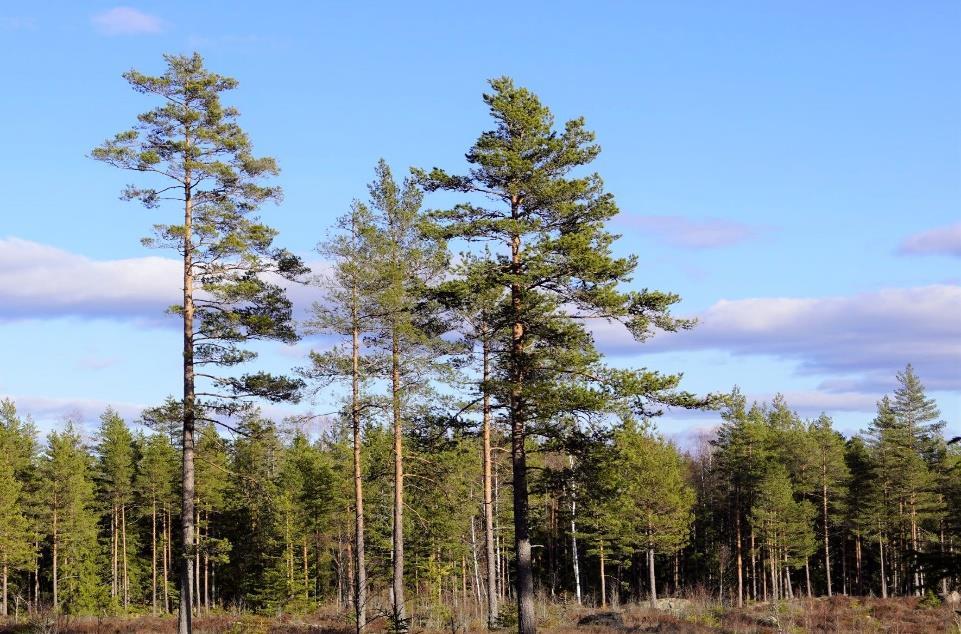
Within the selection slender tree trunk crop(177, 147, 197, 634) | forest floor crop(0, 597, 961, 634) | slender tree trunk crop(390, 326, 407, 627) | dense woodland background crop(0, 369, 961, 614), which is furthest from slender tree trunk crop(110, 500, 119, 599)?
slender tree trunk crop(177, 147, 197, 634)

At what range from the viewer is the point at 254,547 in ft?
199

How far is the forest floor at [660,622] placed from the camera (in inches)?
1104

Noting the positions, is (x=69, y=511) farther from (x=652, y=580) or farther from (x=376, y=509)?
(x=652, y=580)

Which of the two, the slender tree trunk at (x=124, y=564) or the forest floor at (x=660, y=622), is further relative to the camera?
the slender tree trunk at (x=124, y=564)

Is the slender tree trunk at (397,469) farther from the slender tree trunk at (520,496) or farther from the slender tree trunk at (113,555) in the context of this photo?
the slender tree trunk at (113,555)

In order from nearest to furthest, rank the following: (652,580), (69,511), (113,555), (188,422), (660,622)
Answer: (188,422) → (660,622) → (652,580) → (69,511) → (113,555)

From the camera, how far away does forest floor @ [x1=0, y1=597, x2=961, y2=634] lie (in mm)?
28031

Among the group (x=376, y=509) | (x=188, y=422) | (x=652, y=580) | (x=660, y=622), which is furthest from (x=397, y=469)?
(x=652, y=580)

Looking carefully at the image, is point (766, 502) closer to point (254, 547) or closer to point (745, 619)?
point (745, 619)

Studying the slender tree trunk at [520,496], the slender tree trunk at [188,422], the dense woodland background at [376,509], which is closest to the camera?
the slender tree trunk at [520,496]

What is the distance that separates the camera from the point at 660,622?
3262 centimetres

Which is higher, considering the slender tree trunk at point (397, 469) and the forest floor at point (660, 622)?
the slender tree trunk at point (397, 469)

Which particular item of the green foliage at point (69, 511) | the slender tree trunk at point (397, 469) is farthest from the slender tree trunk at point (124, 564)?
the slender tree trunk at point (397, 469)

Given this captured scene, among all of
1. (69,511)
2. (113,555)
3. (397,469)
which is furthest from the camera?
(113,555)
